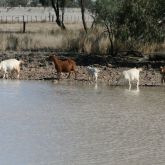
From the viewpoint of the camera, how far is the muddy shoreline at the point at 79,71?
24844 mm

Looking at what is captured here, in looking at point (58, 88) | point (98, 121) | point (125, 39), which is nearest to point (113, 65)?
point (125, 39)

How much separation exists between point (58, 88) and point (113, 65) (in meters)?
6.09

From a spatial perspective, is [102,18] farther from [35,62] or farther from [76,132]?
[76,132]

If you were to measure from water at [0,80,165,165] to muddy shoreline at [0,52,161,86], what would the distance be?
171cm

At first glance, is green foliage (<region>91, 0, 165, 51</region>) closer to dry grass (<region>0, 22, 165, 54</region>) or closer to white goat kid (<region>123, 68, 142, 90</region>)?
dry grass (<region>0, 22, 165, 54</region>)

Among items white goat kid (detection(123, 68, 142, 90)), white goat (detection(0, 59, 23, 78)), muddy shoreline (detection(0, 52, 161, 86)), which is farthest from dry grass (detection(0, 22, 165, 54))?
white goat kid (detection(123, 68, 142, 90))

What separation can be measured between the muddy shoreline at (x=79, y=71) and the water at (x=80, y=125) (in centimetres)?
171

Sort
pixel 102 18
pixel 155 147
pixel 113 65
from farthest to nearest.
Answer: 1. pixel 102 18
2. pixel 113 65
3. pixel 155 147

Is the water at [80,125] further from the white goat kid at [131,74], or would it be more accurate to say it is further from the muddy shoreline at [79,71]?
the muddy shoreline at [79,71]

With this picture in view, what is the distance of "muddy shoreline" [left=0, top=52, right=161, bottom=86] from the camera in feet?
81.5

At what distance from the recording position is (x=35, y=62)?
95.6 feet

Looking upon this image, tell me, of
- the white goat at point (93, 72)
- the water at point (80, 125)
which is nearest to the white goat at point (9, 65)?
the water at point (80, 125)

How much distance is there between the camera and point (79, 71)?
26.5m

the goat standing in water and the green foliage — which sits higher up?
the green foliage
